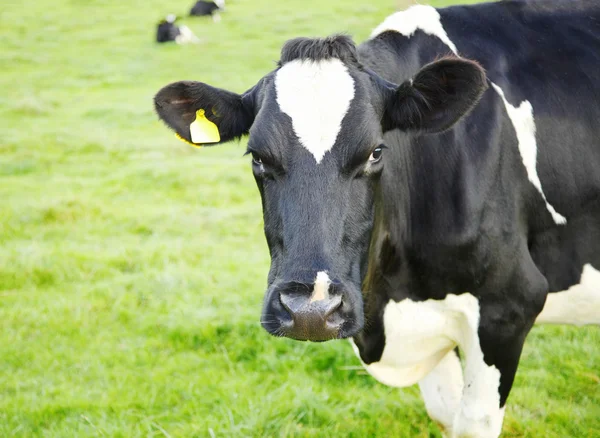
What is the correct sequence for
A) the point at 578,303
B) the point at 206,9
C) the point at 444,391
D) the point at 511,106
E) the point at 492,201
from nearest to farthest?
the point at 492,201 < the point at 511,106 < the point at 578,303 < the point at 444,391 < the point at 206,9

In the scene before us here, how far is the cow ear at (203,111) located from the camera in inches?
125

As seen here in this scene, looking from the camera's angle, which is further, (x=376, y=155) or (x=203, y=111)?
(x=203, y=111)

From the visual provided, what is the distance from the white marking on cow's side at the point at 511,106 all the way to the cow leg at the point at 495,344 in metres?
0.41

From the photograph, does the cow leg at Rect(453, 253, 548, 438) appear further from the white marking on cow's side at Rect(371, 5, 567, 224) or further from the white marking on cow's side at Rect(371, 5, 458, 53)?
the white marking on cow's side at Rect(371, 5, 458, 53)

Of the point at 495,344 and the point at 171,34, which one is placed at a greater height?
the point at 495,344

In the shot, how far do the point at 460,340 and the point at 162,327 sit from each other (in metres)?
2.55

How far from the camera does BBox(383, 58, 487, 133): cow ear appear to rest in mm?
2889

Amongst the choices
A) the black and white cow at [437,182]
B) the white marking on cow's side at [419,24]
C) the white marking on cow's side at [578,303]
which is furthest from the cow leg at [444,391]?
the white marking on cow's side at [419,24]

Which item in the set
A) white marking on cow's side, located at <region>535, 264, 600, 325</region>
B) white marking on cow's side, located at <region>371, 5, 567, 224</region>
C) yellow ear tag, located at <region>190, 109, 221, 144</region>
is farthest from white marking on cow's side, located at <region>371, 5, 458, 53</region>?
white marking on cow's side, located at <region>535, 264, 600, 325</region>

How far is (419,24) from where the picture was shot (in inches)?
139

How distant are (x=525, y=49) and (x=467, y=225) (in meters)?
1.01

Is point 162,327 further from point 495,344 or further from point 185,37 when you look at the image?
point 185,37

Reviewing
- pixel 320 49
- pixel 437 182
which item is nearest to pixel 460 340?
pixel 437 182

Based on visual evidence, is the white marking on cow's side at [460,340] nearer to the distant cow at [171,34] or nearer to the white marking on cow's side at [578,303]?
the white marking on cow's side at [578,303]
